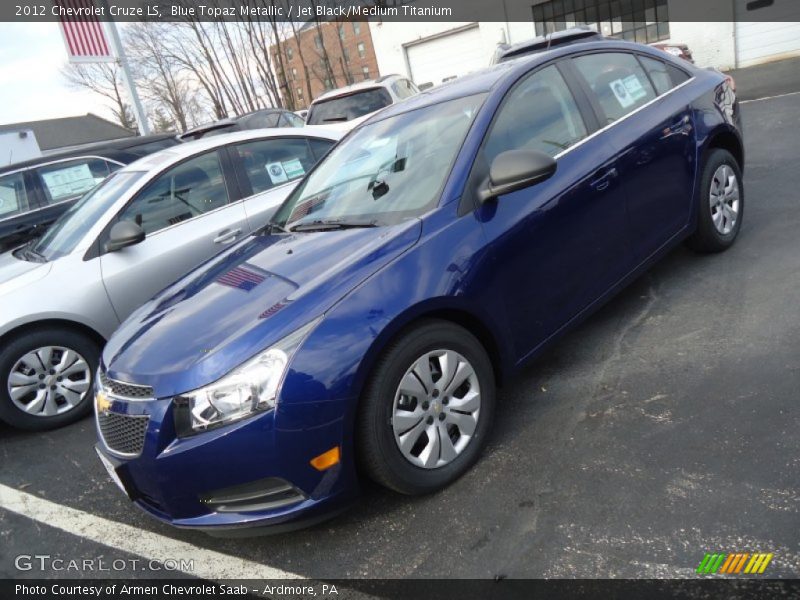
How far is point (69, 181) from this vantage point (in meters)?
6.84

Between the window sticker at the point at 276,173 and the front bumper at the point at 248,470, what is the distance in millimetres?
3157

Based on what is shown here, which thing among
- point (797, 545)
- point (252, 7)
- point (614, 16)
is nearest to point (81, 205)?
point (797, 545)

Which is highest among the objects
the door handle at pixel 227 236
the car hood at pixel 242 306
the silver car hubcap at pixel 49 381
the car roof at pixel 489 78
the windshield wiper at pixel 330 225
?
the car roof at pixel 489 78

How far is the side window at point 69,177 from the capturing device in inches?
266

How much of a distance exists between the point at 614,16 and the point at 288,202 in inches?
736

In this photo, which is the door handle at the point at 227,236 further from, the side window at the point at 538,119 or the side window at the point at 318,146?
the side window at the point at 538,119

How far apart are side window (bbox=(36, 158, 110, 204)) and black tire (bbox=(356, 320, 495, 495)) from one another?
5.62 metres

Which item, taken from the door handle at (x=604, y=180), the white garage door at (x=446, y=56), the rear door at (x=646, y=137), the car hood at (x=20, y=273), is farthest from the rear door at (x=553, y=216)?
the white garage door at (x=446, y=56)

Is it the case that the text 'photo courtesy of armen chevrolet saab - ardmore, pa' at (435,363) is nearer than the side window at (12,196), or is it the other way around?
the text 'photo courtesy of armen chevrolet saab - ardmore, pa' at (435,363)

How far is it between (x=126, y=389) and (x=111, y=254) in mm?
2257

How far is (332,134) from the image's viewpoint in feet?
19.3

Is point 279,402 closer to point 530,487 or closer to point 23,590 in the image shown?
point 530,487

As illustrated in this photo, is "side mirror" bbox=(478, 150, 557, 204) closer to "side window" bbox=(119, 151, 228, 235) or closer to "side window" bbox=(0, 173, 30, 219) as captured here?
"side window" bbox=(119, 151, 228, 235)

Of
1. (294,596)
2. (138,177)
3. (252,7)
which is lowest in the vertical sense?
(294,596)
